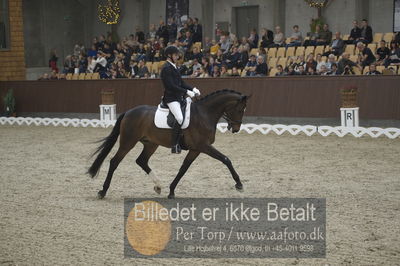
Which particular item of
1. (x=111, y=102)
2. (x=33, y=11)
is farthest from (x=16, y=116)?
(x=33, y=11)

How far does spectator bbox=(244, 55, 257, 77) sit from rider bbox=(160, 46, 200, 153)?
953cm

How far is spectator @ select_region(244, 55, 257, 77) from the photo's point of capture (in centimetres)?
1775

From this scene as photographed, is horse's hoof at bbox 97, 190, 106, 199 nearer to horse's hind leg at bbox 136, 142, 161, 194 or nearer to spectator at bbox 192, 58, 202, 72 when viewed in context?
horse's hind leg at bbox 136, 142, 161, 194

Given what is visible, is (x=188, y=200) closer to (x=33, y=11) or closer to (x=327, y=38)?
(x=327, y=38)

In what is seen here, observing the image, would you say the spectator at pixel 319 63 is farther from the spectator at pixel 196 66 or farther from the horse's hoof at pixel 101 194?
the horse's hoof at pixel 101 194

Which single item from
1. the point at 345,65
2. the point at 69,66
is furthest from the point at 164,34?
the point at 345,65

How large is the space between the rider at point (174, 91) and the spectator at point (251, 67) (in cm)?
953

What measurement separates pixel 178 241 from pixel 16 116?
16.9 meters

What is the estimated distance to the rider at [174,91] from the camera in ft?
27.2

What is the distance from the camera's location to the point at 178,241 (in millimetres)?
6125

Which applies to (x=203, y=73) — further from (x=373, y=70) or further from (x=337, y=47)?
(x=373, y=70)

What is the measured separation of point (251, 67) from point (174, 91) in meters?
9.72

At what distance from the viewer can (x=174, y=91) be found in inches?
328

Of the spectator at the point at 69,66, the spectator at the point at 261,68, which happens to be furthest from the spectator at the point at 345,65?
the spectator at the point at 69,66
